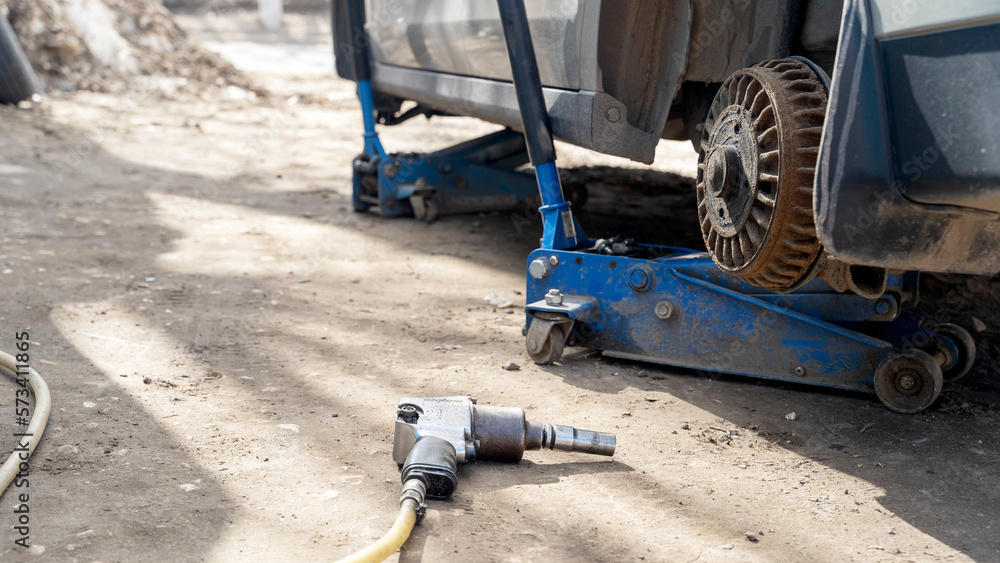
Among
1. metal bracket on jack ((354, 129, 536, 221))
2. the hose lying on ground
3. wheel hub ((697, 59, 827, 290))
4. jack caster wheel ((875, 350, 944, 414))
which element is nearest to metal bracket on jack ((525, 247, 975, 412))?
jack caster wheel ((875, 350, 944, 414))

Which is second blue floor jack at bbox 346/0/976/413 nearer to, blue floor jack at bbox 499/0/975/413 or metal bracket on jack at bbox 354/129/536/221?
blue floor jack at bbox 499/0/975/413

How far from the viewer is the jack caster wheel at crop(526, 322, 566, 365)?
2.64m

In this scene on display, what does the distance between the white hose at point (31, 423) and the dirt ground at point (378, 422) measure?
35 mm

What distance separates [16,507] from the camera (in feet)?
5.60

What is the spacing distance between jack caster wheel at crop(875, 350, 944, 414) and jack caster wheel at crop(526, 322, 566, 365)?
3.02ft

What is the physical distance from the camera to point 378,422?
89.1 inches

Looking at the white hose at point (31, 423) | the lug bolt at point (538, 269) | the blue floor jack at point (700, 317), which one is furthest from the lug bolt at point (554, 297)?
the white hose at point (31, 423)

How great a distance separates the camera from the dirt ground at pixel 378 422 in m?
1.72

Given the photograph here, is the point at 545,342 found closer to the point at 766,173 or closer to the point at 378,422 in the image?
the point at 378,422

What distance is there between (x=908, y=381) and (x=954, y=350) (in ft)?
0.80

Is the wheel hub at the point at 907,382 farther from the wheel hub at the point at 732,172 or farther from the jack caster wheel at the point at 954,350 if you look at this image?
the wheel hub at the point at 732,172

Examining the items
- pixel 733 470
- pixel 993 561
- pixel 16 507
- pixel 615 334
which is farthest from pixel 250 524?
pixel 993 561

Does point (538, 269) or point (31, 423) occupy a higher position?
point (538, 269)

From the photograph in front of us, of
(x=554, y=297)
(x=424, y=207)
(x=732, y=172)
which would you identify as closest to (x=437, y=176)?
(x=424, y=207)
